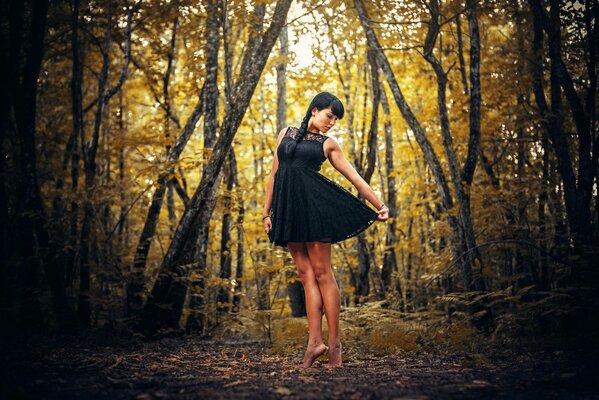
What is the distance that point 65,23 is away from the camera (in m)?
8.76

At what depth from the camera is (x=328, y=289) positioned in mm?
4500

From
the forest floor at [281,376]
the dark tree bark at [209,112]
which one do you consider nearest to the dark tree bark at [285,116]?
the dark tree bark at [209,112]

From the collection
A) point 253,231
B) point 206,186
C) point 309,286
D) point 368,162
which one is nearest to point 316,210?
point 309,286

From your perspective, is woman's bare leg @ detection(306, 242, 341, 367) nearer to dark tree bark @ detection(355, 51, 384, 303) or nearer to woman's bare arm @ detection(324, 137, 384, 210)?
woman's bare arm @ detection(324, 137, 384, 210)

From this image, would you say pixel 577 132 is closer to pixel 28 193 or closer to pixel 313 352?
pixel 313 352

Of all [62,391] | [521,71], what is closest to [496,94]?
[521,71]

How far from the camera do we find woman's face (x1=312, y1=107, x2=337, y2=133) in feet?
14.9

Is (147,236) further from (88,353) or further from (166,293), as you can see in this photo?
(88,353)

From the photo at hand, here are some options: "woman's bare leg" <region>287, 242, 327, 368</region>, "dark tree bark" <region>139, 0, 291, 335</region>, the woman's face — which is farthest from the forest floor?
the woman's face

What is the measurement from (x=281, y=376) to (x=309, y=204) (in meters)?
1.57

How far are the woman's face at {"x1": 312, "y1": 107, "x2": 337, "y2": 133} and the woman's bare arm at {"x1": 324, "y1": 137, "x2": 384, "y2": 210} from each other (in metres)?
0.14

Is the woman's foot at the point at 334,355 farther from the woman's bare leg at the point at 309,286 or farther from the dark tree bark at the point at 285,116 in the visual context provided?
the dark tree bark at the point at 285,116

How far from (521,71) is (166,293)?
6894 mm

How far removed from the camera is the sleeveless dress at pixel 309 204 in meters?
4.41
